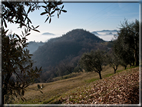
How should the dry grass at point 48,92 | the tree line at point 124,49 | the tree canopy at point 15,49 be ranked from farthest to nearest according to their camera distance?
the tree line at point 124,49
the dry grass at point 48,92
the tree canopy at point 15,49

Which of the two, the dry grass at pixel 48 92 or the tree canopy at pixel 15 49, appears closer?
the tree canopy at pixel 15 49

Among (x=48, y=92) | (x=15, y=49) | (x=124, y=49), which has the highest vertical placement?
(x=124, y=49)

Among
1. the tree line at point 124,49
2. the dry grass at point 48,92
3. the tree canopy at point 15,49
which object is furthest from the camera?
the tree line at point 124,49

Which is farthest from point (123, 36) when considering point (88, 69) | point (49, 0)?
point (49, 0)

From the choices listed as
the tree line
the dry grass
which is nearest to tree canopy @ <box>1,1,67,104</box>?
the dry grass

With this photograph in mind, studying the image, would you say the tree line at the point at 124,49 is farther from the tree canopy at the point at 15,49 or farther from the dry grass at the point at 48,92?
the tree canopy at the point at 15,49

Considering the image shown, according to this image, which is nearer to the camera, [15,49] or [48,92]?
[15,49]

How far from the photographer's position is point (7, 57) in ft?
6.62

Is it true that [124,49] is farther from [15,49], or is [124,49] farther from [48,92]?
[15,49]

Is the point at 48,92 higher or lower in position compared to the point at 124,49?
lower

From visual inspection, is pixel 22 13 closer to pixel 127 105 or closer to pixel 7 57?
pixel 7 57

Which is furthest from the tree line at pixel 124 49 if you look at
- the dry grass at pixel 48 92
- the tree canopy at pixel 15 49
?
the tree canopy at pixel 15 49

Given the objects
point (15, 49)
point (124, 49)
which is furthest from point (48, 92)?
point (15, 49)

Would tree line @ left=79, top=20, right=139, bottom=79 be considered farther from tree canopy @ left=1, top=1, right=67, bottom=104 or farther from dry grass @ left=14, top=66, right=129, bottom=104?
tree canopy @ left=1, top=1, right=67, bottom=104
